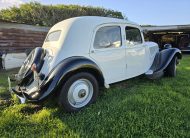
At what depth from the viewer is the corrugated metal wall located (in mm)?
10867

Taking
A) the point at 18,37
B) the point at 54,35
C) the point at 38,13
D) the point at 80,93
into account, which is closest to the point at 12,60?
the point at 18,37

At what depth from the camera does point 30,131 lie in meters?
3.51

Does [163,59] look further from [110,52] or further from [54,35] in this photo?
[54,35]

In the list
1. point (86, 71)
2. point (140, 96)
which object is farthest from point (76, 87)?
point (140, 96)

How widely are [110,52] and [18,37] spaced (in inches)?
318

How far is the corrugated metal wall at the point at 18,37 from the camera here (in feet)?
35.7

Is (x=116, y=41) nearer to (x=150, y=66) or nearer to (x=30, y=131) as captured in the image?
(x=150, y=66)

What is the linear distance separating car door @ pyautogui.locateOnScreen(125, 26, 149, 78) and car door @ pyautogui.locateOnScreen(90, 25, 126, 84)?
0.74ft

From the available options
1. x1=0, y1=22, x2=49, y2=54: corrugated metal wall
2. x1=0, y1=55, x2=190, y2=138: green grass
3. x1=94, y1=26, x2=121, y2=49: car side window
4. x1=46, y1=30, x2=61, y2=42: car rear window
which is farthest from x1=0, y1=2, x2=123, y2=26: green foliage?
x1=0, y1=55, x2=190, y2=138: green grass

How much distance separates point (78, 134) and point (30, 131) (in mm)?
833

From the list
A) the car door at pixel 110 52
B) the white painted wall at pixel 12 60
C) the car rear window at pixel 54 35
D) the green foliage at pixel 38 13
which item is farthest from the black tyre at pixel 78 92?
the green foliage at pixel 38 13

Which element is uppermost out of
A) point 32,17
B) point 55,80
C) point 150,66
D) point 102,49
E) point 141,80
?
point 32,17

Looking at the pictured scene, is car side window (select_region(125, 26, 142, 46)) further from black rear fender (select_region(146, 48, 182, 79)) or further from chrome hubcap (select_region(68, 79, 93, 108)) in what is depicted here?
chrome hubcap (select_region(68, 79, 93, 108))

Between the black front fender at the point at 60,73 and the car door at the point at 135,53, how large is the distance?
1534 millimetres
